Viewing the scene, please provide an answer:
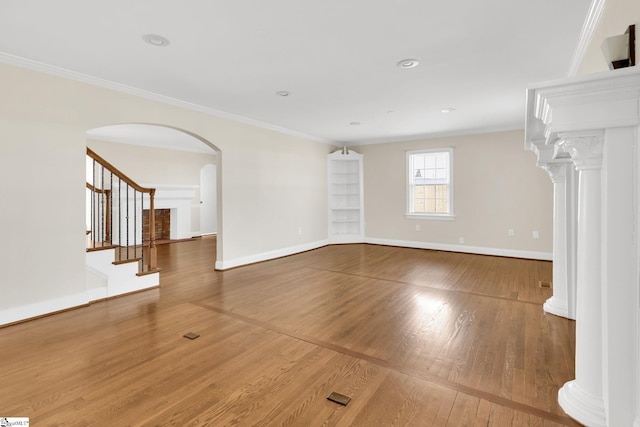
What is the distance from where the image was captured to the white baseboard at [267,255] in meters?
5.16

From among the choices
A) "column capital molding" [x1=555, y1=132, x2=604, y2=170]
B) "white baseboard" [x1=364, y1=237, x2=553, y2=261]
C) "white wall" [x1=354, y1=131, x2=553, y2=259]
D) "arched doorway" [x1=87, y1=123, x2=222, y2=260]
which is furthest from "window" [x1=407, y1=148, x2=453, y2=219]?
"column capital molding" [x1=555, y1=132, x2=604, y2=170]

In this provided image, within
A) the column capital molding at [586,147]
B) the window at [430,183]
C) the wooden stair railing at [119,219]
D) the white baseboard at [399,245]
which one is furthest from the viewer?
the window at [430,183]

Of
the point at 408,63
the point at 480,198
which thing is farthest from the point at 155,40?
the point at 480,198

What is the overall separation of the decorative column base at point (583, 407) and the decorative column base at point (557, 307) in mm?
1624

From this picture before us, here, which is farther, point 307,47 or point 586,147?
point 307,47

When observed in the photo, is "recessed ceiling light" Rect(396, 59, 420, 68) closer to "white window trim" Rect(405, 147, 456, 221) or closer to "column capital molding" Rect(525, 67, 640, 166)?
"column capital molding" Rect(525, 67, 640, 166)

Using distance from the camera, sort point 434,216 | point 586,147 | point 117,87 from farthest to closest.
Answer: point 434,216
point 117,87
point 586,147

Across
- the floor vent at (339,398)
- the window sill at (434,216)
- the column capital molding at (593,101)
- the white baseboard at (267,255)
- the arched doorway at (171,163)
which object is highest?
the arched doorway at (171,163)

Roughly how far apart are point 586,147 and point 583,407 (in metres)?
1.33

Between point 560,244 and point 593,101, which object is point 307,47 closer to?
point 593,101

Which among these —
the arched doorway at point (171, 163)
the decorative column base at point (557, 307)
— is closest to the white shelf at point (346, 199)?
the arched doorway at point (171, 163)

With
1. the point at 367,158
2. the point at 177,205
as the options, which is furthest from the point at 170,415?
the point at 177,205

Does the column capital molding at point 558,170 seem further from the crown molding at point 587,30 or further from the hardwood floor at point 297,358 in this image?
the hardwood floor at point 297,358

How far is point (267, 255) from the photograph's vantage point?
5953 millimetres
